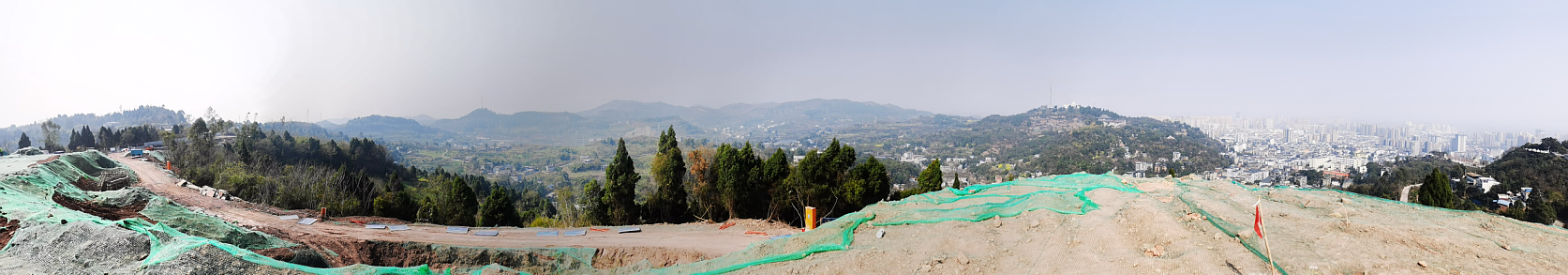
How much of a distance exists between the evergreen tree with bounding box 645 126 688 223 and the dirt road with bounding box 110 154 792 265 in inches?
132

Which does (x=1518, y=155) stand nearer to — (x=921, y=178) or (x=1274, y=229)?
(x=921, y=178)

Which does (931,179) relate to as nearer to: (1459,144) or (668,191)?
(668,191)

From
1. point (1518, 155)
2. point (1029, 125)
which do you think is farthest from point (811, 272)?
point (1029, 125)

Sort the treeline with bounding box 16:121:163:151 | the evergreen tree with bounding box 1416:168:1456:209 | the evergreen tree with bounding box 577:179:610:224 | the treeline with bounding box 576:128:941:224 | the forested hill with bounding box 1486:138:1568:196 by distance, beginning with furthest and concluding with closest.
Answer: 1. the treeline with bounding box 16:121:163:151
2. the forested hill with bounding box 1486:138:1568:196
3. the evergreen tree with bounding box 577:179:610:224
4. the evergreen tree with bounding box 1416:168:1456:209
5. the treeline with bounding box 576:128:941:224

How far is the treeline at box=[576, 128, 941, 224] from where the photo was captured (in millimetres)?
17938

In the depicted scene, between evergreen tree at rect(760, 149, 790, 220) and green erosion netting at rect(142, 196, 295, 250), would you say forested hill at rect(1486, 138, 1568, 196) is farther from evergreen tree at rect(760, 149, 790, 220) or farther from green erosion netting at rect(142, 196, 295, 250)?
green erosion netting at rect(142, 196, 295, 250)

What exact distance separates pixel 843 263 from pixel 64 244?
1059 centimetres

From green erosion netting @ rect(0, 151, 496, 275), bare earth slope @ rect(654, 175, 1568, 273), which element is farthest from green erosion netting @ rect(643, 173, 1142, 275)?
green erosion netting @ rect(0, 151, 496, 275)

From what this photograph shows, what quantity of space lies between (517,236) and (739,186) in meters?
7.05

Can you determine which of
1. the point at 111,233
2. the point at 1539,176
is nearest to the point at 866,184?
the point at 111,233

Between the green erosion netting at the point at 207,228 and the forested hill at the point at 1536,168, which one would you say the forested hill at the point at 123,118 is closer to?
the green erosion netting at the point at 207,228

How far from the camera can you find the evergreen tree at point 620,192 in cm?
1959

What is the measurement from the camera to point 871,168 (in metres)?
18.9

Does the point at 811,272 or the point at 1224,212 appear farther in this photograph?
the point at 1224,212
